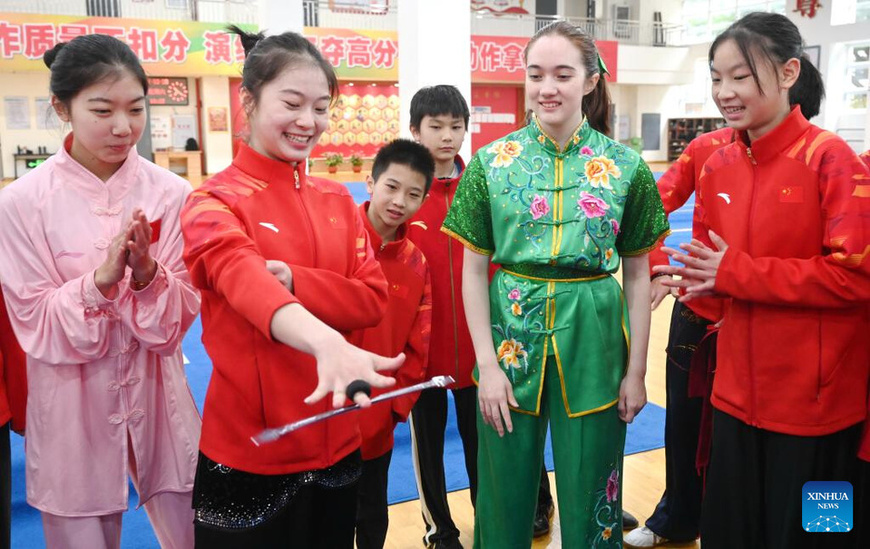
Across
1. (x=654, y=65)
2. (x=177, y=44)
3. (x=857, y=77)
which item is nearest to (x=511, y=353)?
(x=177, y=44)

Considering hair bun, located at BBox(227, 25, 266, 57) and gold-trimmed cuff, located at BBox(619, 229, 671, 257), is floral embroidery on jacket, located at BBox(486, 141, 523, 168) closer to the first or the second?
gold-trimmed cuff, located at BBox(619, 229, 671, 257)

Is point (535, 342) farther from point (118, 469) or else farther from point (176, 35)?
point (176, 35)

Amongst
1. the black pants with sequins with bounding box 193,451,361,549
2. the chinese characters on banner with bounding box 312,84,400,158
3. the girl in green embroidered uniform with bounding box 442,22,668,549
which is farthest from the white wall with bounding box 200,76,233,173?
the black pants with sequins with bounding box 193,451,361,549

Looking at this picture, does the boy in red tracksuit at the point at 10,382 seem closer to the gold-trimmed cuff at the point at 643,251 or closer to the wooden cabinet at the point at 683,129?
the gold-trimmed cuff at the point at 643,251

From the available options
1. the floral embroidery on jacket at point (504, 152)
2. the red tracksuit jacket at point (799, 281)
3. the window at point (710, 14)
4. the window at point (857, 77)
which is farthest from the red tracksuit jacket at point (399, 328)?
the window at point (710, 14)

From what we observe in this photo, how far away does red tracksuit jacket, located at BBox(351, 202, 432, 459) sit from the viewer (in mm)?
2195

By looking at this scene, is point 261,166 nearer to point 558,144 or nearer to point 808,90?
point 558,144

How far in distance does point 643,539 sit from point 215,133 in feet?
52.6

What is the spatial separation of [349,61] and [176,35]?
134 inches

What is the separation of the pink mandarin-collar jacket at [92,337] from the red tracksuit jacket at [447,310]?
847mm

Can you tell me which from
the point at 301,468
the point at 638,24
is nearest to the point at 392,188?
the point at 301,468

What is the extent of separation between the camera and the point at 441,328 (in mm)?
2447

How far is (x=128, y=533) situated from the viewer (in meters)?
2.67

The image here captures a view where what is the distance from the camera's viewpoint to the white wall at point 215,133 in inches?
656
